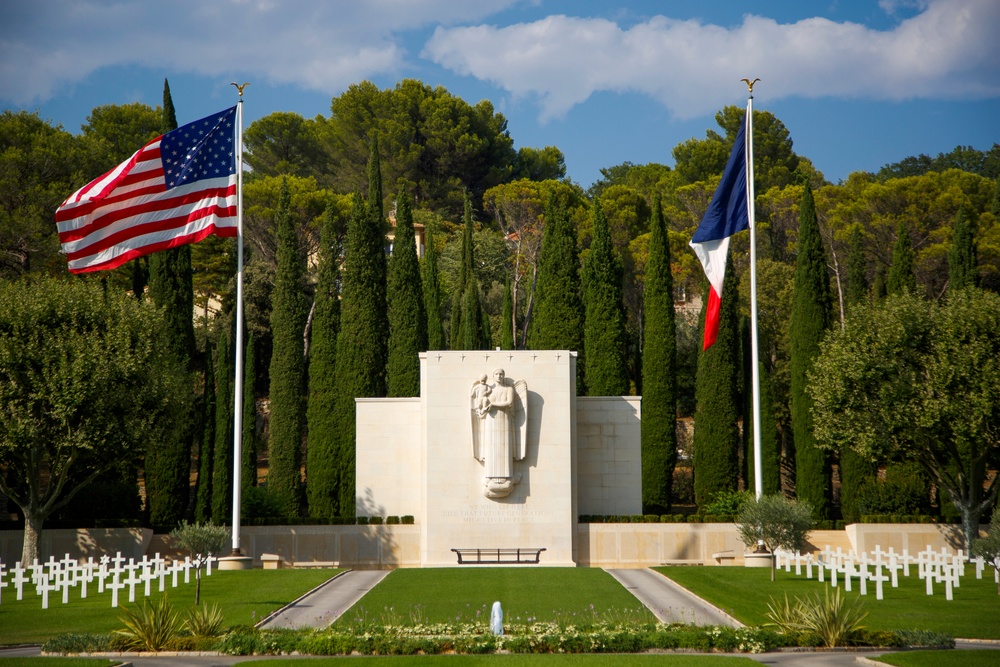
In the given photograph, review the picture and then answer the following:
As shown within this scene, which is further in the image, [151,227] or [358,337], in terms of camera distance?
[358,337]

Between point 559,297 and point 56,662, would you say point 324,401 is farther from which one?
point 56,662

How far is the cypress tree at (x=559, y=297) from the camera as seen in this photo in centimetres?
4375

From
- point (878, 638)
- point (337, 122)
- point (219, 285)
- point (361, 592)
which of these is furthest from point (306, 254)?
point (878, 638)

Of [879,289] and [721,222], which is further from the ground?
[879,289]

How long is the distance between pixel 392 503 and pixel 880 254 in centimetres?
3030

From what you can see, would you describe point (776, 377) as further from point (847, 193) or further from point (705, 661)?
point (705, 661)

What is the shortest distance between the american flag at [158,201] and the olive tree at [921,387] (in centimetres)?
1904

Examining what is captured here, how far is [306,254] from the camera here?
199 ft

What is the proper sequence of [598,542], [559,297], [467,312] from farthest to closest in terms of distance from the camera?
[467,312], [559,297], [598,542]

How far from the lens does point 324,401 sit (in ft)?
139

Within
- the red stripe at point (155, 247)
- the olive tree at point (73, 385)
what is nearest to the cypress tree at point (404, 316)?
the olive tree at point (73, 385)

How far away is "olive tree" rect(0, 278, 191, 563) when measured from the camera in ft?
102

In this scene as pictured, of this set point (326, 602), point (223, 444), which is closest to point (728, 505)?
point (326, 602)

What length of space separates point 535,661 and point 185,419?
2259cm
